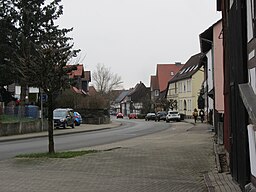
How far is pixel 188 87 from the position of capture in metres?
78.4

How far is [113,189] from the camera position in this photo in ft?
32.8

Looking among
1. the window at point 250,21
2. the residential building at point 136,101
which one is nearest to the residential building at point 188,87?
the residential building at point 136,101

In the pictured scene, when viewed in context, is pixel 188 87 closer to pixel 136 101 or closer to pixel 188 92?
pixel 188 92

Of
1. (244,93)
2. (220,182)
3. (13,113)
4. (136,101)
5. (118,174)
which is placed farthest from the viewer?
(136,101)

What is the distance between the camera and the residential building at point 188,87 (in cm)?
7462

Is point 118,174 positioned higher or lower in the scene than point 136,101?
Result: lower

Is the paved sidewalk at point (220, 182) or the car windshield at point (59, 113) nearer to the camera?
the paved sidewalk at point (220, 182)

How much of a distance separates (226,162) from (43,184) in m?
5.28

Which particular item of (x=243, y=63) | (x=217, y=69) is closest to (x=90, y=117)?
(x=217, y=69)

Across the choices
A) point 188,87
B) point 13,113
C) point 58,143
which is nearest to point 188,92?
point 188,87

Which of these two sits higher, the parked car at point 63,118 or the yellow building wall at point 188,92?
the yellow building wall at point 188,92

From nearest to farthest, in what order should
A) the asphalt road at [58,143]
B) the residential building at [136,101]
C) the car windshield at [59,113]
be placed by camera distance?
the asphalt road at [58,143] → the car windshield at [59,113] → the residential building at [136,101]

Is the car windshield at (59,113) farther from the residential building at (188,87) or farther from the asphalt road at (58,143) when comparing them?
the residential building at (188,87)

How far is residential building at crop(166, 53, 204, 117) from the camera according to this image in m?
74.6
